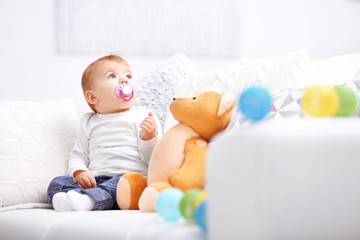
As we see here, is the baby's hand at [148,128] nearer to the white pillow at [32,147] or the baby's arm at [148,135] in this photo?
the baby's arm at [148,135]

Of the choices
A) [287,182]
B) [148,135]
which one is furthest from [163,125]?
[287,182]

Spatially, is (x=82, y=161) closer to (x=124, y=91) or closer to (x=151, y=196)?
(x=124, y=91)

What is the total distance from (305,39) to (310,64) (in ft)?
4.52

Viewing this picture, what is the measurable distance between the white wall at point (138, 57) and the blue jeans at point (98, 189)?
839 mm

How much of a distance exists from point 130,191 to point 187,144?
0.22 metres

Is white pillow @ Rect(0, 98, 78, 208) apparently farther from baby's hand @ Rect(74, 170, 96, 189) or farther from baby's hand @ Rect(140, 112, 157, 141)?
baby's hand @ Rect(140, 112, 157, 141)

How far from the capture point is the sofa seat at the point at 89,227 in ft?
2.84

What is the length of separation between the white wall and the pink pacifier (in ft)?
2.40

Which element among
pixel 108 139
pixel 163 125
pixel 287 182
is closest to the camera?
pixel 287 182

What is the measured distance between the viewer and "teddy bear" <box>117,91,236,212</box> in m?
1.16

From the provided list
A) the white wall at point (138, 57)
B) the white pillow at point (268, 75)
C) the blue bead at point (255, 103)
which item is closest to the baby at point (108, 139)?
the white pillow at point (268, 75)

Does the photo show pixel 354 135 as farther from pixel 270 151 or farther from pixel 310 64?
pixel 310 64

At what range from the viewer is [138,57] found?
2.47 metres

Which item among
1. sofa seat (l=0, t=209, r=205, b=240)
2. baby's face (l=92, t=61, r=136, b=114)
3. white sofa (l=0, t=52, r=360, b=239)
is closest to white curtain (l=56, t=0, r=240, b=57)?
white sofa (l=0, t=52, r=360, b=239)
